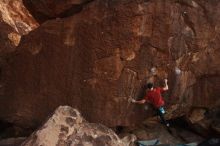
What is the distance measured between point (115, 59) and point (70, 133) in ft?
7.32

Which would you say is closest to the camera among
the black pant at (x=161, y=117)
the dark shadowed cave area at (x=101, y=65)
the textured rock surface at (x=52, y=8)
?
the dark shadowed cave area at (x=101, y=65)

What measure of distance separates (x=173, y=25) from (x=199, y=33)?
29.5 inches

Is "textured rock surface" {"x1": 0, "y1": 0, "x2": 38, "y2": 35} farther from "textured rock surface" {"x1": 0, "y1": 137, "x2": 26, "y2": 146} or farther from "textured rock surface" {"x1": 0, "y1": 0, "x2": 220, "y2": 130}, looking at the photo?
"textured rock surface" {"x1": 0, "y1": 137, "x2": 26, "y2": 146}

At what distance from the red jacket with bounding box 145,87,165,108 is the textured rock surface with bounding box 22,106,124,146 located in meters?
1.33

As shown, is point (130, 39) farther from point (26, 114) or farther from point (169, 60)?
point (26, 114)

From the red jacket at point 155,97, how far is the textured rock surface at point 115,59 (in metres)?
0.33

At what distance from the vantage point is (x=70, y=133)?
32.1 ft

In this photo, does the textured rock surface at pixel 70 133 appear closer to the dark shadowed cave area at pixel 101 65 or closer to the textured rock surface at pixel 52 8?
the dark shadowed cave area at pixel 101 65

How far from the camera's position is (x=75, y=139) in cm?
967

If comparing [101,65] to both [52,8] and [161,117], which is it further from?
[161,117]

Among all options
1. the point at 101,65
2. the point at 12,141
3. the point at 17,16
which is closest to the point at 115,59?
the point at 101,65

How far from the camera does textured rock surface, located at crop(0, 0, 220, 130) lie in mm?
10195

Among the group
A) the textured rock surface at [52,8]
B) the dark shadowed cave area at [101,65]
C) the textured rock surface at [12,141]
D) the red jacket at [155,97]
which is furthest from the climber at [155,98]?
the textured rock surface at [12,141]

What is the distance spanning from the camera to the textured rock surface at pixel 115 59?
401 inches
